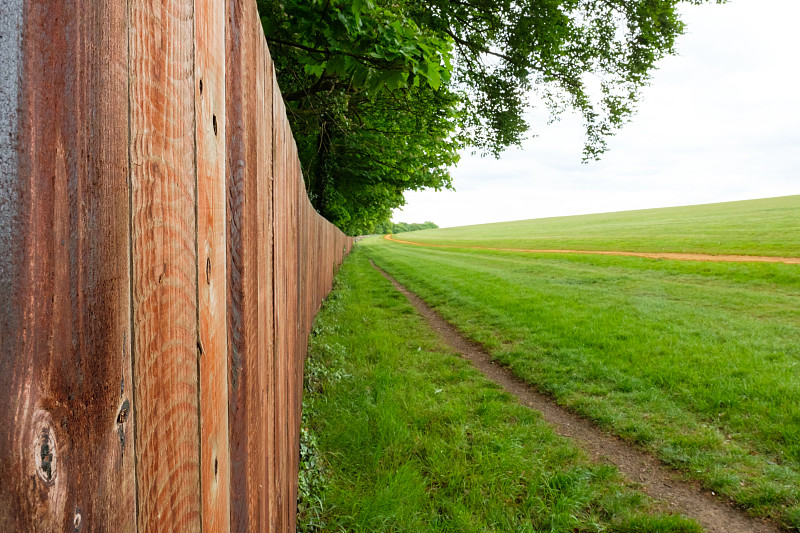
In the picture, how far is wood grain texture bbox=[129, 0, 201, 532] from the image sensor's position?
657 mm

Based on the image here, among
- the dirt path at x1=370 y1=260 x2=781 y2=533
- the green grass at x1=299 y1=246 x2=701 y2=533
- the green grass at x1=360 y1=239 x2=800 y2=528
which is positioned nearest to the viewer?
the green grass at x1=299 y1=246 x2=701 y2=533

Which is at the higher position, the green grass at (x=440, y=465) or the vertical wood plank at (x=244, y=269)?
the vertical wood plank at (x=244, y=269)

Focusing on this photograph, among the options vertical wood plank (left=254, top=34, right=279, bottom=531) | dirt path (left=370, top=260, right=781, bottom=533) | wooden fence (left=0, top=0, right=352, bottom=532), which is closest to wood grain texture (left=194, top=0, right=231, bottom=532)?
wooden fence (left=0, top=0, right=352, bottom=532)

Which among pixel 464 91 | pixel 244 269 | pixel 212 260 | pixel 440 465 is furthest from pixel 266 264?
pixel 464 91

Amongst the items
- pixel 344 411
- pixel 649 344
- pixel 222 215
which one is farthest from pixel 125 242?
pixel 649 344

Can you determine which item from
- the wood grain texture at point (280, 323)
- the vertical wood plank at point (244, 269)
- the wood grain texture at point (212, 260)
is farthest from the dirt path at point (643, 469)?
the wood grain texture at point (212, 260)

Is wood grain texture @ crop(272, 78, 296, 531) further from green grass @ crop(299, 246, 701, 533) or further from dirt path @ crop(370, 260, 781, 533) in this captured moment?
dirt path @ crop(370, 260, 781, 533)

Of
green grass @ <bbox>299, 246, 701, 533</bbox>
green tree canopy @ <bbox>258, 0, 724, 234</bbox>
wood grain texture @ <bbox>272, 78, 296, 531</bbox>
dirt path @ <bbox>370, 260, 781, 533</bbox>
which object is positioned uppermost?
green tree canopy @ <bbox>258, 0, 724, 234</bbox>

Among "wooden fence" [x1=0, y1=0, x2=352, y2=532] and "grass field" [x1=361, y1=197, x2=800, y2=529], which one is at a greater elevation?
"wooden fence" [x1=0, y1=0, x2=352, y2=532]

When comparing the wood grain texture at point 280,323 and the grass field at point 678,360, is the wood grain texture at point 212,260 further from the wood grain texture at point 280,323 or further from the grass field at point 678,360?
the grass field at point 678,360

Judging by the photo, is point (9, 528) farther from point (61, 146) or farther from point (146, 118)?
point (146, 118)

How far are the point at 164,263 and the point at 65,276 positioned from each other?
25 centimetres

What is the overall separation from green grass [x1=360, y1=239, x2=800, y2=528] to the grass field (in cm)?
2

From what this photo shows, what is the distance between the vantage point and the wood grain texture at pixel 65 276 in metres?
0.44
